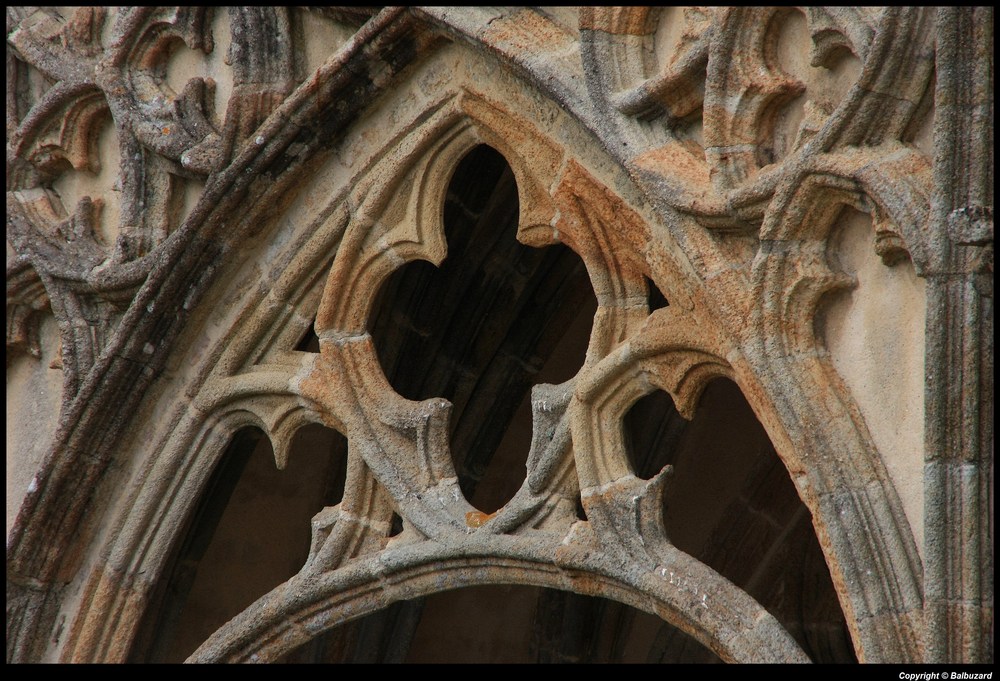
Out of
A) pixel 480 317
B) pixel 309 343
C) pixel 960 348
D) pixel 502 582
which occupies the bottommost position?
pixel 502 582

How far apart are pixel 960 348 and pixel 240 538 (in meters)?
2.86

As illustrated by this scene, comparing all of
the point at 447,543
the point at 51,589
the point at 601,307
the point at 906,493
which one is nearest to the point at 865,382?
the point at 906,493

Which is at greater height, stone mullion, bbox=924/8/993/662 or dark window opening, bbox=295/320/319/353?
dark window opening, bbox=295/320/319/353

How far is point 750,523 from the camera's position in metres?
5.95

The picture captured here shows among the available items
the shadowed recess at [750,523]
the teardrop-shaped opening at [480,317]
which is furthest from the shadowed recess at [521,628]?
the teardrop-shaped opening at [480,317]

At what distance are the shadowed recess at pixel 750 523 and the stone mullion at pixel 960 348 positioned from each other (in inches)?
115

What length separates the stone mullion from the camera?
2873mm

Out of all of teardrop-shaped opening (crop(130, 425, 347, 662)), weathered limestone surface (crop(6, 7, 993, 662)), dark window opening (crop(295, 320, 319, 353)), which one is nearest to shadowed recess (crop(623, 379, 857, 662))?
weathered limestone surface (crop(6, 7, 993, 662))

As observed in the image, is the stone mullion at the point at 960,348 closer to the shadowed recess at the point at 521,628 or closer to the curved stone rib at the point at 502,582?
the curved stone rib at the point at 502,582

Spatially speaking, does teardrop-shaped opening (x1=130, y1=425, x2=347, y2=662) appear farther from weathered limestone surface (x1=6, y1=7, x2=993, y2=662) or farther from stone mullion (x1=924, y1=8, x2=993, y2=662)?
stone mullion (x1=924, y1=8, x2=993, y2=662)

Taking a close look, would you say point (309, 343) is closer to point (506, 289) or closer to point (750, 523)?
point (506, 289)

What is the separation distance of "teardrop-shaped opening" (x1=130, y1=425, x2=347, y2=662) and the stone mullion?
243 cm

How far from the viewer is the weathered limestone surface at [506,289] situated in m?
3.03

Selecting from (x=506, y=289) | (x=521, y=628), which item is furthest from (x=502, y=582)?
(x=521, y=628)
